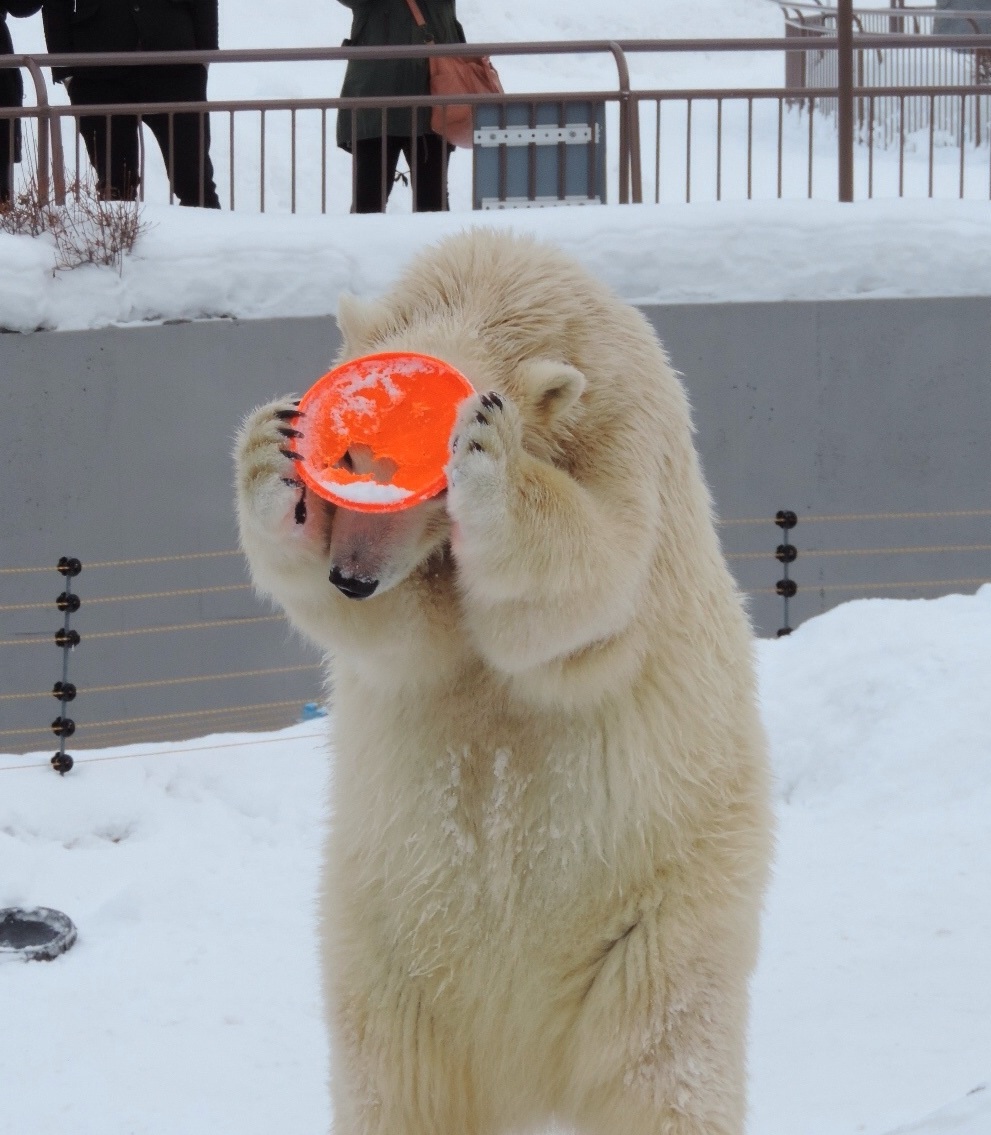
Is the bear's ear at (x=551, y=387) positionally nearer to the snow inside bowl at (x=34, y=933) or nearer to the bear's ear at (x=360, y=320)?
the bear's ear at (x=360, y=320)

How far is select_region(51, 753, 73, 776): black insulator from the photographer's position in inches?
250

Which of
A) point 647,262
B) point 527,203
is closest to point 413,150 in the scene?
point 527,203

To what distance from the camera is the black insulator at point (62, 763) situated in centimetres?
636

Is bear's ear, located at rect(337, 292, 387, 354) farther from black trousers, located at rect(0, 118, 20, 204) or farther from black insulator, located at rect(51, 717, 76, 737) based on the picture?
black trousers, located at rect(0, 118, 20, 204)

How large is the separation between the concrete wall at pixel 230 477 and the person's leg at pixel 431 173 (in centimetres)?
159

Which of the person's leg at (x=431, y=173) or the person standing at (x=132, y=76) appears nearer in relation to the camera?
the person standing at (x=132, y=76)

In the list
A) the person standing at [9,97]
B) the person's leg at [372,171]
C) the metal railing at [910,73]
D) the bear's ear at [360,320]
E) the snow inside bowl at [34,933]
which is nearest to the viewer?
the bear's ear at [360,320]

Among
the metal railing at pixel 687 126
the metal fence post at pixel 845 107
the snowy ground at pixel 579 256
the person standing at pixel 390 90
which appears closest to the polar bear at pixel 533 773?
the snowy ground at pixel 579 256

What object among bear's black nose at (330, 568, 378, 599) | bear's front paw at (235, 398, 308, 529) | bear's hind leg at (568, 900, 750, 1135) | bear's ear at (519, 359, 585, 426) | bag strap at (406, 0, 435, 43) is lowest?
bear's hind leg at (568, 900, 750, 1135)

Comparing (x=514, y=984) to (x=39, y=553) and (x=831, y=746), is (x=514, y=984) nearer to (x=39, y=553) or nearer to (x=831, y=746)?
(x=831, y=746)

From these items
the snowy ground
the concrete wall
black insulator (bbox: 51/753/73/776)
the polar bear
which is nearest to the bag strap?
the snowy ground

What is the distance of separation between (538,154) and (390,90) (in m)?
1.02

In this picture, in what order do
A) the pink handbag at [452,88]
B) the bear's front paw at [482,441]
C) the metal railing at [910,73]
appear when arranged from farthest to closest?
the metal railing at [910,73] < the pink handbag at [452,88] < the bear's front paw at [482,441]

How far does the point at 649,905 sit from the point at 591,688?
1.31 ft
